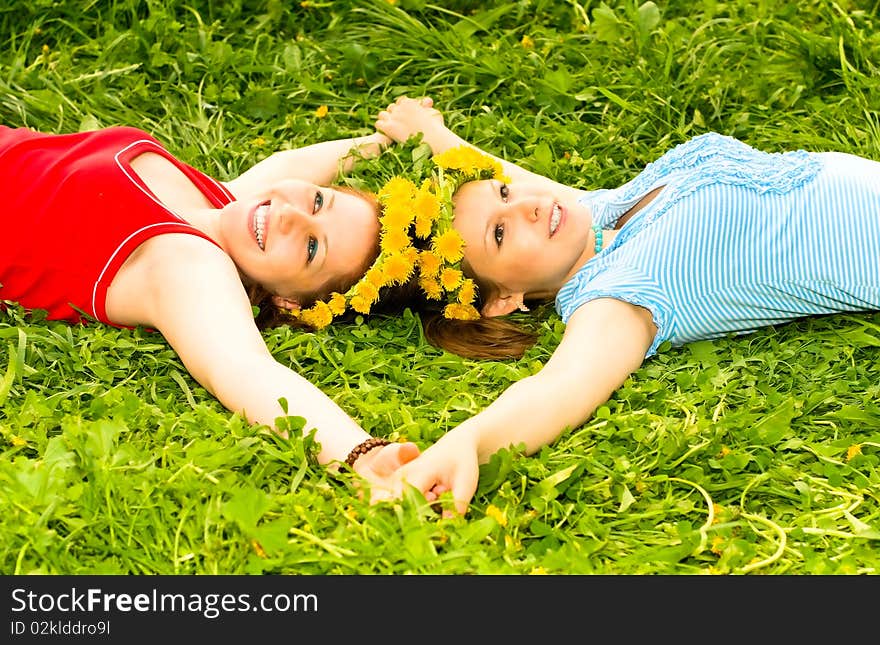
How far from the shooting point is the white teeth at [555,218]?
3715mm

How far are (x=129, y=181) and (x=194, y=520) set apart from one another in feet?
4.53

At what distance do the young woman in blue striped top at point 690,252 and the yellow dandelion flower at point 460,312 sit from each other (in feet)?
0.16

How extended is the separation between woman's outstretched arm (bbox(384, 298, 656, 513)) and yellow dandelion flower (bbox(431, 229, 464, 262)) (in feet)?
1.41

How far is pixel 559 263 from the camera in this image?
3736 mm

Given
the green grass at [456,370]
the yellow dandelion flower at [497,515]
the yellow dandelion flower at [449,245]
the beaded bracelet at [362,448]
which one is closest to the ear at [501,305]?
the green grass at [456,370]

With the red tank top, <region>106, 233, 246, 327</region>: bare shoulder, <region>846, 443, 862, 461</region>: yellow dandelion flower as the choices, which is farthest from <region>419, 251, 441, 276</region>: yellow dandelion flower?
<region>846, 443, 862, 461</region>: yellow dandelion flower

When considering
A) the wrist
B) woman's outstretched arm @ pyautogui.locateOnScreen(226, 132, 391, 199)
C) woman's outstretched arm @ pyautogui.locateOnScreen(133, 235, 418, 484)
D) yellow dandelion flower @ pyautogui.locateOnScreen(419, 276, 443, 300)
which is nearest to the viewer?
woman's outstretched arm @ pyautogui.locateOnScreen(133, 235, 418, 484)

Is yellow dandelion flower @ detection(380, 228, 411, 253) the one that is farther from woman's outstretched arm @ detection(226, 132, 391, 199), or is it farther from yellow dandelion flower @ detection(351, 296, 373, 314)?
woman's outstretched arm @ detection(226, 132, 391, 199)

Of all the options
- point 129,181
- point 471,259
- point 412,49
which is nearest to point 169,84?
point 412,49

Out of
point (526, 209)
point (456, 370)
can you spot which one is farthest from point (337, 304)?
point (526, 209)

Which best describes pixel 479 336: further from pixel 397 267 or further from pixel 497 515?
pixel 497 515

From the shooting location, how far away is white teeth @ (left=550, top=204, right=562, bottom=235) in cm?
371

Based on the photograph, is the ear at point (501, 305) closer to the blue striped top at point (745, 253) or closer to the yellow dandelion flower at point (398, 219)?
the blue striped top at point (745, 253)

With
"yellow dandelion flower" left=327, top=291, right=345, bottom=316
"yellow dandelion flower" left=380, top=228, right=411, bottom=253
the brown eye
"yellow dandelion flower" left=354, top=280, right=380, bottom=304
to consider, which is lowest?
"yellow dandelion flower" left=327, top=291, right=345, bottom=316
